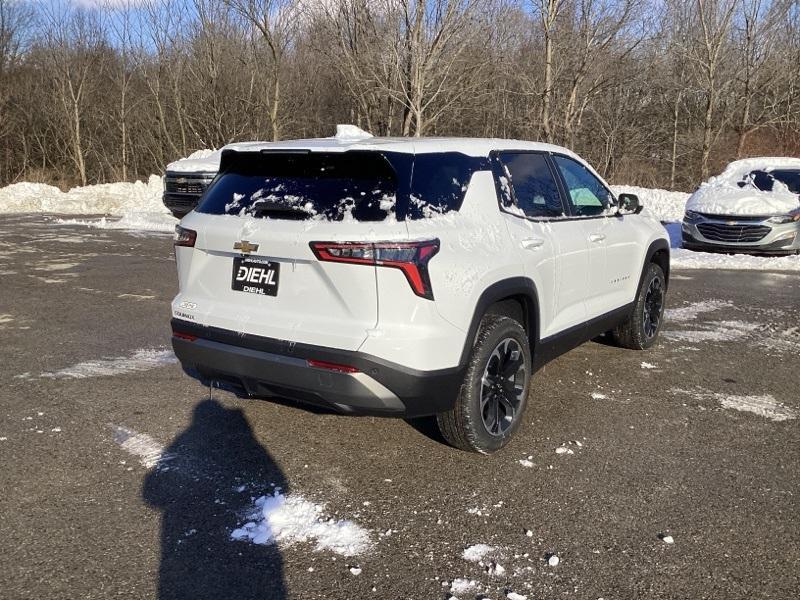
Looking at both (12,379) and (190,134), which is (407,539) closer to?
(12,379)

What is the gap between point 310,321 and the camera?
3367 millimetres

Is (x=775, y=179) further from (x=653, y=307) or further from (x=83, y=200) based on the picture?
(x=83, y=200)

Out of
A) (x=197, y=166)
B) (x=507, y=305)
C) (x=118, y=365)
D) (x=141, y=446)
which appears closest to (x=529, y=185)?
(x=507, y=305)

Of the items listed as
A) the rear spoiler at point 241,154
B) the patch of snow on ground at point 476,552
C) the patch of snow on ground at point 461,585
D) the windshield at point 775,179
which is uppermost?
the windshield at point 775,179

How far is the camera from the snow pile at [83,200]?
21547mm

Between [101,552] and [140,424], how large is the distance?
58.0 inches

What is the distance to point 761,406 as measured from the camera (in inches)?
188

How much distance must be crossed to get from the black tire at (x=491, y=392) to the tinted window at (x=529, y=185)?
77 cm

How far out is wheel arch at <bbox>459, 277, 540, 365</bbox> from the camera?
3.55 m

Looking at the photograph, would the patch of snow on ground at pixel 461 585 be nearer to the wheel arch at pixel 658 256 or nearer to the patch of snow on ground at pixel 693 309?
the wheel arch at pixel 658 256

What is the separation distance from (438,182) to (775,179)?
1160cm

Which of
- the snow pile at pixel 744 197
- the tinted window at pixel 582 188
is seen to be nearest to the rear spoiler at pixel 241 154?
the tinted window at pixel 582 188

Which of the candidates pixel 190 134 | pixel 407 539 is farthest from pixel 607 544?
pixel 190 134

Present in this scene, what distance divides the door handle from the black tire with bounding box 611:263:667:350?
1.99 m
